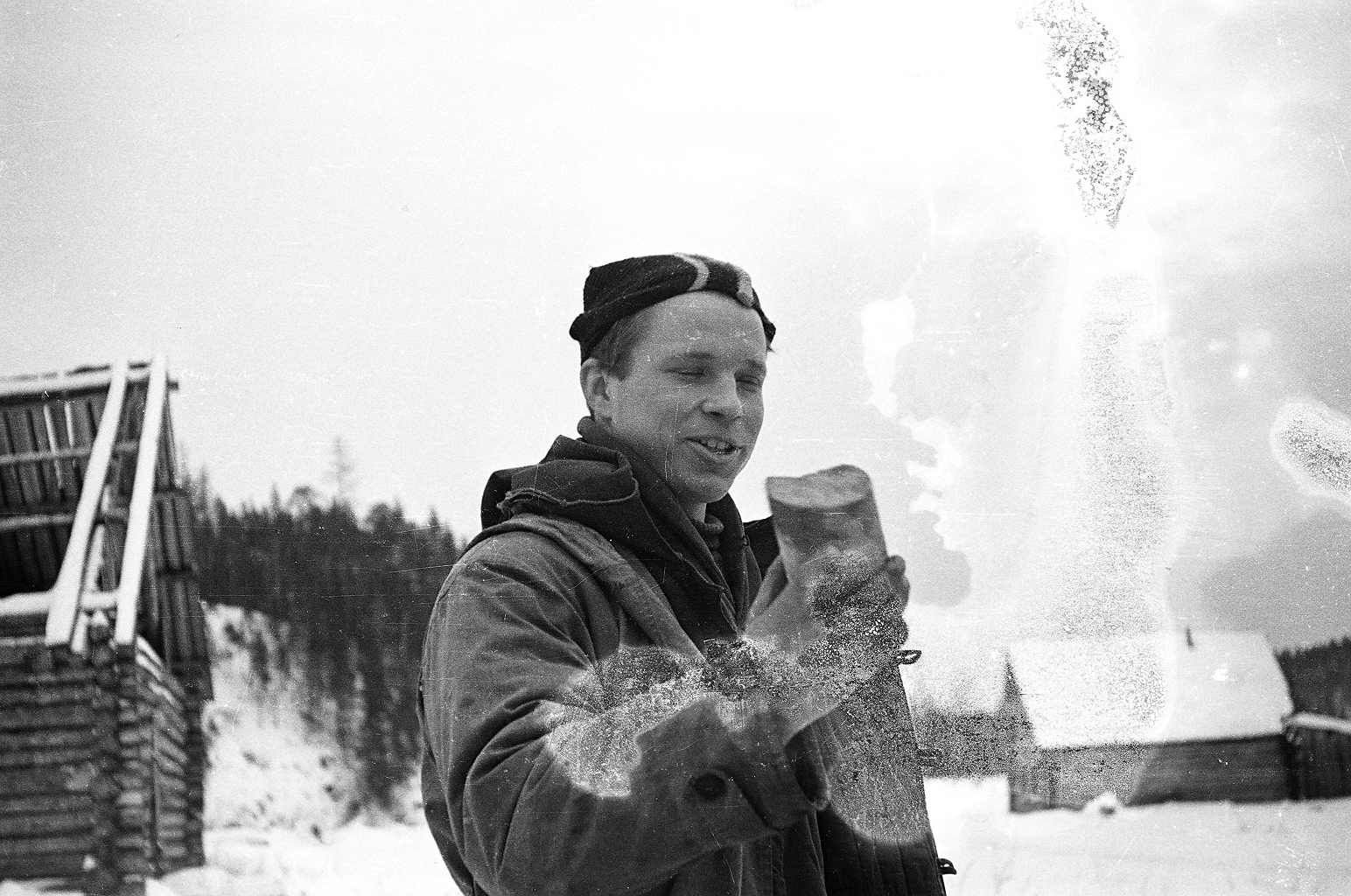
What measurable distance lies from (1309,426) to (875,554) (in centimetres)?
101

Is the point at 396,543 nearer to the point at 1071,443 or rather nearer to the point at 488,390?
the point at 488,390

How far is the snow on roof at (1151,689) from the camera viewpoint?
1.65m

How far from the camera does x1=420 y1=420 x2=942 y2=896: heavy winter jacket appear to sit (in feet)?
2.84

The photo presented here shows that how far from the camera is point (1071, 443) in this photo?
1730 mm

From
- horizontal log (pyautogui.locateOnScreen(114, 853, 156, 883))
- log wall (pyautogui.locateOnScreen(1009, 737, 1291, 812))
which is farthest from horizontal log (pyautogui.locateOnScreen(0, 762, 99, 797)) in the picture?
log wall (pyautogui.locateOnScreen(1009, 737, 1291, 812))

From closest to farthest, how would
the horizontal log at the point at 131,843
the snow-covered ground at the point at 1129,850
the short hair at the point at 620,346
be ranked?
the short hair at the point at 620,346 < the snow-covered ground at the point at 1129,850 < the horizontal log at the point at 131,843

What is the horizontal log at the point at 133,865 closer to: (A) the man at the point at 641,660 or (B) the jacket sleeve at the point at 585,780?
(A) the man at the point at 641,660

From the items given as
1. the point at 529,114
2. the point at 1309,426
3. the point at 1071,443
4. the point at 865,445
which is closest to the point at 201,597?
the point at 529,114

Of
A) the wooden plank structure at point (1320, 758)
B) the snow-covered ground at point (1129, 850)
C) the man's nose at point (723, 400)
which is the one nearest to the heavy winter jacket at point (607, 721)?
the man's nose at point (723, 400)

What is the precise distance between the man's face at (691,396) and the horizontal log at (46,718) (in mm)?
1028

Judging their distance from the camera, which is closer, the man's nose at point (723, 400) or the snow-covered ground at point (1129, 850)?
the man's nose at point (723, 400)

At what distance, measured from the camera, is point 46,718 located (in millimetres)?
1795

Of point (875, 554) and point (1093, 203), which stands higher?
point (1093, 203)

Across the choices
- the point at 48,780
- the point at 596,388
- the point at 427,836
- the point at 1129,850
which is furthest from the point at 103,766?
the point at 1129,850
